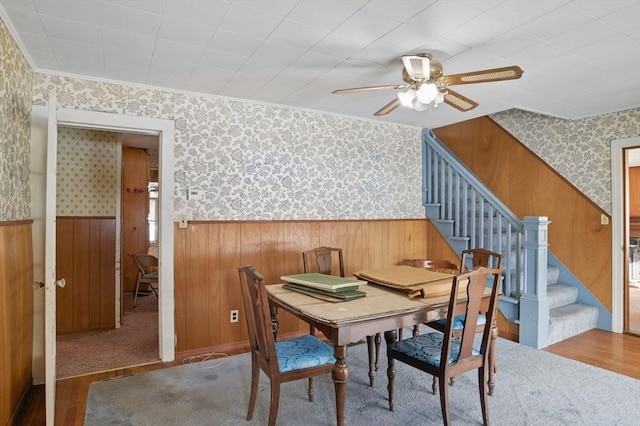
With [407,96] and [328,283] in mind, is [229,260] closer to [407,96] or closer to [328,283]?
[328,283]

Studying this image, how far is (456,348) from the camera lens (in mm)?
2252

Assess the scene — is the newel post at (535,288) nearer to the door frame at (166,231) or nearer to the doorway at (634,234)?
the doorway at (634,234)

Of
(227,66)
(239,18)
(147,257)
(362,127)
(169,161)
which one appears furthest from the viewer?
(147,257)

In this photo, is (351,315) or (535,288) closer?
(351,315)

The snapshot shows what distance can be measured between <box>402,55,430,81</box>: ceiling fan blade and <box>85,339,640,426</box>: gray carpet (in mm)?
2067

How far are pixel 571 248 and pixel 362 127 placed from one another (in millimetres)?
2693

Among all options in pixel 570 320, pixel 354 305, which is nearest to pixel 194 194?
pixel 354 305

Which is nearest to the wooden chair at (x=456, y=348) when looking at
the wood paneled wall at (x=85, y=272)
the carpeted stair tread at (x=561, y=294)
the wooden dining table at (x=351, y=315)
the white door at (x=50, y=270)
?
the wooden dining table at (x=351, y=315)

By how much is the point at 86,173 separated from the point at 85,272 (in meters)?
1.07

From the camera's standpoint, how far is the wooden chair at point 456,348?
2.04 meters

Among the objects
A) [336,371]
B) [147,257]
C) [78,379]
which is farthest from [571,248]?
[147,257]

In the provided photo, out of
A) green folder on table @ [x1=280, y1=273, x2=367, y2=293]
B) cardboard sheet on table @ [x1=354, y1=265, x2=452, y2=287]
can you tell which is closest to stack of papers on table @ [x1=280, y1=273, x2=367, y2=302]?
green folder on table @ [x1=280, y1=273, x2=367, y2=293]

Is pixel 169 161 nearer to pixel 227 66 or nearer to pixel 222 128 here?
Answer: pixel 222 128

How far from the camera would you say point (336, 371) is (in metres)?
1.94
